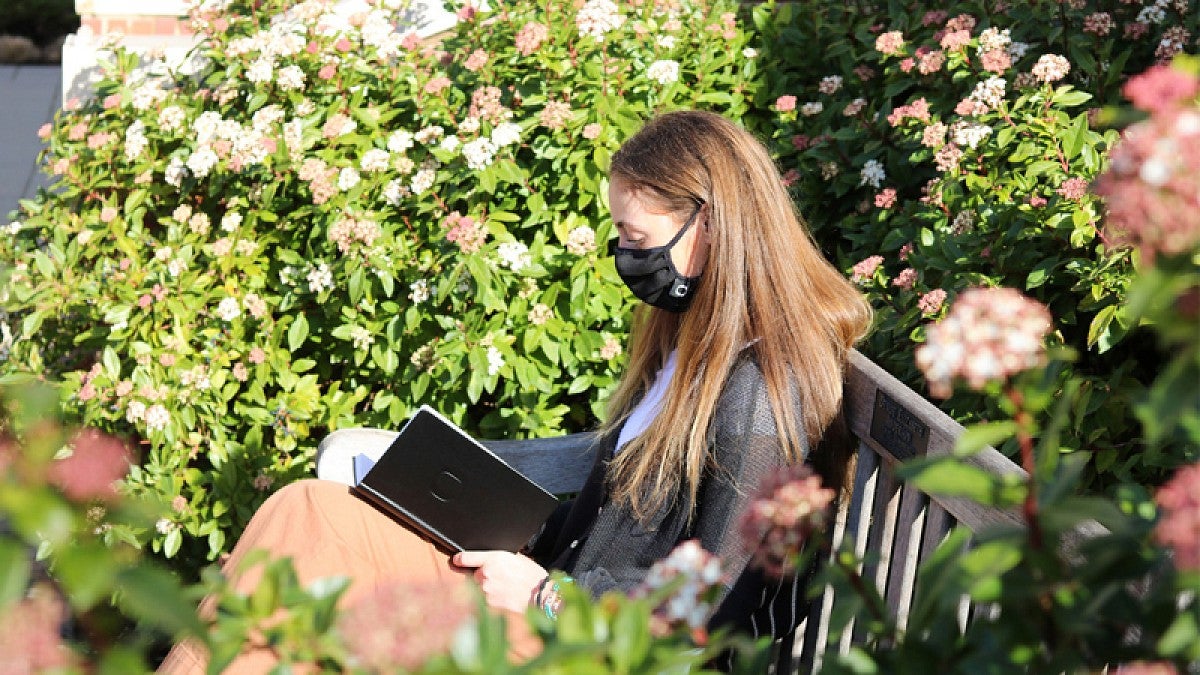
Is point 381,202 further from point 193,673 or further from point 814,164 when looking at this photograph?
point 193,673

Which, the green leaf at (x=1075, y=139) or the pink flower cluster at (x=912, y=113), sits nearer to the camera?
the green leaf at (x=1075, y=139)

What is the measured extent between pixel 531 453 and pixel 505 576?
1.73ft

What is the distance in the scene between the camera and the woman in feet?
6.74

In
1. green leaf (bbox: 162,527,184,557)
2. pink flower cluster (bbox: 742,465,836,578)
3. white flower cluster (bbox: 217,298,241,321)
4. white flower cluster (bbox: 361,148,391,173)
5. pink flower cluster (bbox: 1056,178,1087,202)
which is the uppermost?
pink flower cluster (bbox: 742,465,836,578)

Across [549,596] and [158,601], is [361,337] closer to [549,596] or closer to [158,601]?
[549,596]

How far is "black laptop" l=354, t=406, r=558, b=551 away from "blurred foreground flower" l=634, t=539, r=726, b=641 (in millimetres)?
1308

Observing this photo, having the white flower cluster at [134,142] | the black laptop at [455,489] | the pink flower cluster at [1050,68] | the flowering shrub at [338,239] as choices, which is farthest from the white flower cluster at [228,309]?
the pink flower cluster at [1050,68]

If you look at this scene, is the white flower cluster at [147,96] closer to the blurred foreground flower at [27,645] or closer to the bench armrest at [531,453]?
the bench armrest at [531,453]

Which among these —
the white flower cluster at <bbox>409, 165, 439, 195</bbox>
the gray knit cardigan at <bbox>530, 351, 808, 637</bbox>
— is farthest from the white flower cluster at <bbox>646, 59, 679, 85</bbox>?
the gray knit cardigan at <bbox>530, 351, 808, 637</bbox>

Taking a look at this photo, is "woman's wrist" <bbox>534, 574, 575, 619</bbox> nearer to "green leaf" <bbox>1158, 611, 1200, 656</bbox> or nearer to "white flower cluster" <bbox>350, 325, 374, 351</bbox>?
"white flower cluster" <bbox>350, 325, 374, 351</bbox>

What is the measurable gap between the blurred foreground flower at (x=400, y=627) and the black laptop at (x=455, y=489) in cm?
154

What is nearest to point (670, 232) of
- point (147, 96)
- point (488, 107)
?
point (488, 107)

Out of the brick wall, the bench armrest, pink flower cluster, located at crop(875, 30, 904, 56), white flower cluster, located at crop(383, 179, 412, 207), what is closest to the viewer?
the bench armrest

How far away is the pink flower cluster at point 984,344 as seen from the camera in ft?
2.53
